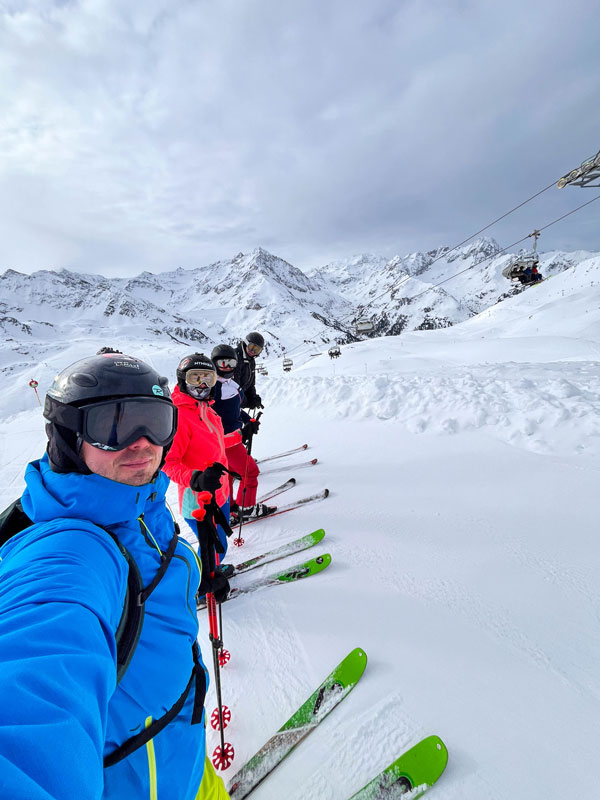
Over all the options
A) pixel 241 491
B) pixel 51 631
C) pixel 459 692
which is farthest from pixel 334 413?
pixel 51 631

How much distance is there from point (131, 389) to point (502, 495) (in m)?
4.87

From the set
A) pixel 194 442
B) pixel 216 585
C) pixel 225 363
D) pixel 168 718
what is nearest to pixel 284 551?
pixel 216 585

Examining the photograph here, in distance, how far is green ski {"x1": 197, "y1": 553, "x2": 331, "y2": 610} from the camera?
11.3 ft

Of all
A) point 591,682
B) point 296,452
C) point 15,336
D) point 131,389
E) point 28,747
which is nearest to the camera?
point 28,747

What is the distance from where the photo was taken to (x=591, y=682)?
225cm

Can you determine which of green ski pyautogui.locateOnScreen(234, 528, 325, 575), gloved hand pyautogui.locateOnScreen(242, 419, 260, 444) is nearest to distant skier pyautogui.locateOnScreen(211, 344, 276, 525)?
green ski pyautogui.locateOnScreen(234, 528, 325, 575)

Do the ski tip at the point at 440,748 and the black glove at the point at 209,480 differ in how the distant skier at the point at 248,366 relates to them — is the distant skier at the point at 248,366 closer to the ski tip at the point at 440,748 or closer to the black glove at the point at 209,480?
the black glove at the point at 209,480

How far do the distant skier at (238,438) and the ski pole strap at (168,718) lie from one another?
11.3ft

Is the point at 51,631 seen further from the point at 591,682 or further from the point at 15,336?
the point at 15,336

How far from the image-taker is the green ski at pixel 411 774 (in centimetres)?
179

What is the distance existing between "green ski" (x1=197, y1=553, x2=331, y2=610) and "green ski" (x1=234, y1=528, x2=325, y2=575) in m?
0.27

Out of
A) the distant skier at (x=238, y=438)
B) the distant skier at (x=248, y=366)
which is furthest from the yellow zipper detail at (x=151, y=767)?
the distant skier at (x=248, y=366)

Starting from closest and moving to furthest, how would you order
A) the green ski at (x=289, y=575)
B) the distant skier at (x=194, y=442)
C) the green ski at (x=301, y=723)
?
the green ski at (x=301, y=723) < the distant skier at (x=194, y=442) < the green ski at (x=289, y=575)

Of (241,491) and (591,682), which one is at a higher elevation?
(241,491)
